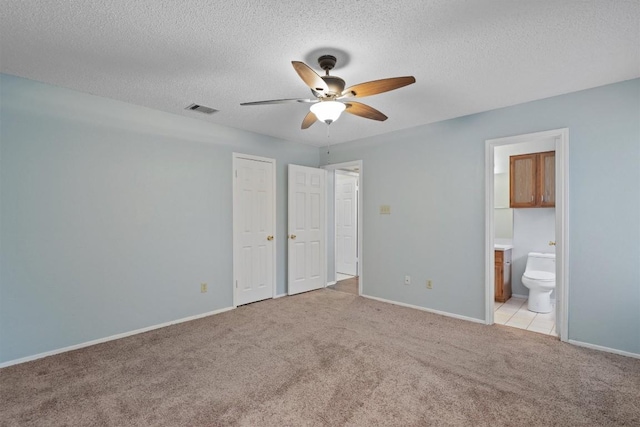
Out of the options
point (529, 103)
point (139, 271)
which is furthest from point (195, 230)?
point (529, 103)

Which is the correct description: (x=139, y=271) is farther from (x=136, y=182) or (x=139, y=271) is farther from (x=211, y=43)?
(x=211, y=43)

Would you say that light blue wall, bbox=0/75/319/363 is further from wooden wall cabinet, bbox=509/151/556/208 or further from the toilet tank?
the toilet tank

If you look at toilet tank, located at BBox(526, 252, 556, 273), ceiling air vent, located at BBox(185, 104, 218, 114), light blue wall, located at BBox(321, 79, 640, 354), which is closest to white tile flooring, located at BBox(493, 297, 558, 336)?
light blue wall, located at BBox(321, 79, 640, 354)

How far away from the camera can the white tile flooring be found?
11.5 feet

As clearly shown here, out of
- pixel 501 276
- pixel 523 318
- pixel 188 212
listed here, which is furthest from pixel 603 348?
pixel 188 212

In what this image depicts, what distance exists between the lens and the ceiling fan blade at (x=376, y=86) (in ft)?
6.81

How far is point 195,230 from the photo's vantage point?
12.5 feet

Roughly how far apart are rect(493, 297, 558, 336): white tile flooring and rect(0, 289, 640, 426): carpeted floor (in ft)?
0.95

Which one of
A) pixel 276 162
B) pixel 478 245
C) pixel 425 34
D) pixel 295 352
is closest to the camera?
pixel 425 34

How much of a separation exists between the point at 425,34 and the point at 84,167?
3161 mm

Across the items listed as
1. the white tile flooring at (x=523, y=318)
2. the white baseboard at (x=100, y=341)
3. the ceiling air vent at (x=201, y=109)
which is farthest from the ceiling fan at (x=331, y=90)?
the white tile flooring at (x=523, y=318)

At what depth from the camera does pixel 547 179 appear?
4305 millimetres

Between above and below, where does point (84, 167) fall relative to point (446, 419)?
above

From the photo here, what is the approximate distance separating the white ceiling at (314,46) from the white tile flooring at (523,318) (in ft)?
8.03
